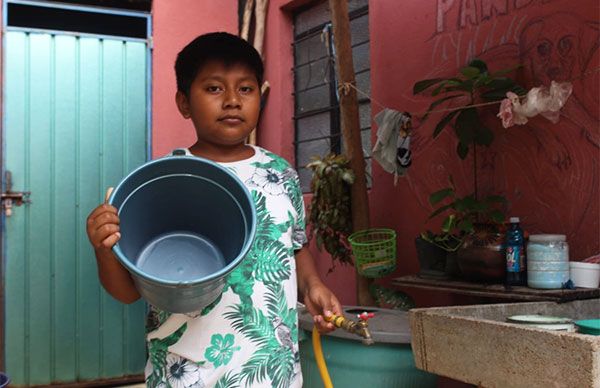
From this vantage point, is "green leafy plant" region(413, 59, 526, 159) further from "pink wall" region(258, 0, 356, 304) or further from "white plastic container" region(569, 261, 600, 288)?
"pink wall" region(258, 0, 356, 304)

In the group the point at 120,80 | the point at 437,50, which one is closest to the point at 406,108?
the point at 437,50

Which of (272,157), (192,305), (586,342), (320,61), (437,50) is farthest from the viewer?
(320,61)

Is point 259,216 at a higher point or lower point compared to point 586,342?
higher

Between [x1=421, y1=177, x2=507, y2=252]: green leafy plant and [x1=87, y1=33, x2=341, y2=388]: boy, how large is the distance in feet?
4.51

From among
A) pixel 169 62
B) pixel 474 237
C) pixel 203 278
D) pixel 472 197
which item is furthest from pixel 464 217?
pixel 169 62

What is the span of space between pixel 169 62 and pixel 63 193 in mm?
1208

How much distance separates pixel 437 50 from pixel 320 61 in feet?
4.64

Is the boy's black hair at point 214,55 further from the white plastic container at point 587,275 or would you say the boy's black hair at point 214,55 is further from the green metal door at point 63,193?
the green metal door at point 63,193

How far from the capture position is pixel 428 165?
336 cm

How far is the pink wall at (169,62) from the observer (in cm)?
458

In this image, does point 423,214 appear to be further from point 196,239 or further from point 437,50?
point 196,239

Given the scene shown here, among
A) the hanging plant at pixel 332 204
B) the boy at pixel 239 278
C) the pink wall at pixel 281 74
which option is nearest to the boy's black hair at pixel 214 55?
the boy at pixel 239 278

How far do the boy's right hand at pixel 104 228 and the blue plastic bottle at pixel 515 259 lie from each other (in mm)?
1776

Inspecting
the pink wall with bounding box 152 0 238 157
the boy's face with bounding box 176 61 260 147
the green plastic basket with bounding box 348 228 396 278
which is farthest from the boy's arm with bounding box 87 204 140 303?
the pink wall with bounding box 152 0 238 157
